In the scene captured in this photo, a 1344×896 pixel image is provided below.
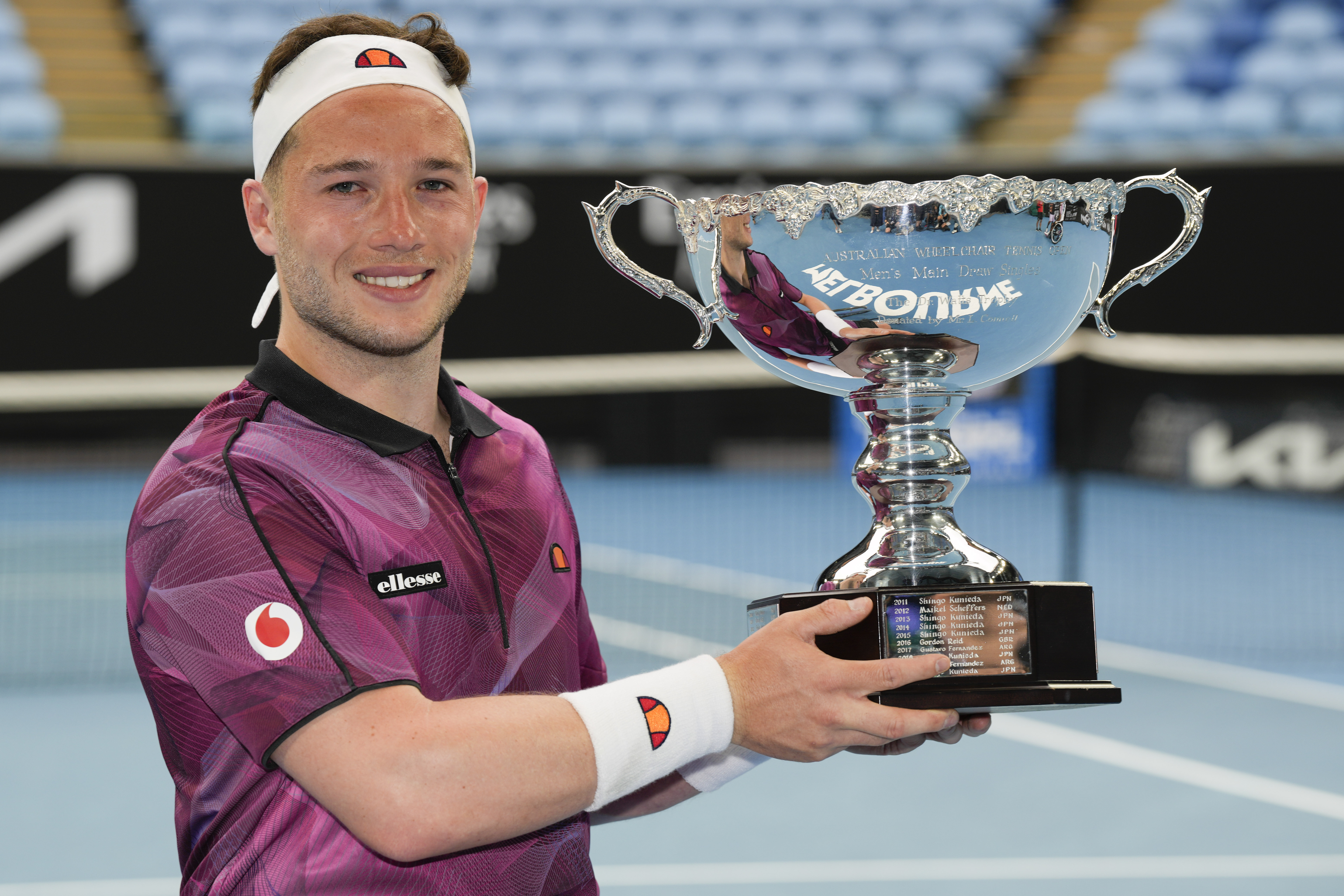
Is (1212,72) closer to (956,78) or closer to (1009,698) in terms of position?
(956,78)

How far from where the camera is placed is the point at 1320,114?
12680 millimetres

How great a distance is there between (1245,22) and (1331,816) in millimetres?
11443

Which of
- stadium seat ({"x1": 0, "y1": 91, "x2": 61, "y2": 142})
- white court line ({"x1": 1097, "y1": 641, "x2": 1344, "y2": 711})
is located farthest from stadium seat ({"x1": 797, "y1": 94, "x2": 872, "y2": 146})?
white court line ({"x1": 1097, "y1": 641, "x2": 1344, "y2": 711})

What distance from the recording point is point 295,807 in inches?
65.4

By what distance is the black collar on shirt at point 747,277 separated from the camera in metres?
1.89

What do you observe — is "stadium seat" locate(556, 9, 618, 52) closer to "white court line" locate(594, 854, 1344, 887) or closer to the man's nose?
"white court line" locate(594, 854, 1344, 887)

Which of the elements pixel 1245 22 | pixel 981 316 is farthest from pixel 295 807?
pixel 1245 22

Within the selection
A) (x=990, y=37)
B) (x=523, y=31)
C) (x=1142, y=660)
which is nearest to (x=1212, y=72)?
(x=990, y=37)

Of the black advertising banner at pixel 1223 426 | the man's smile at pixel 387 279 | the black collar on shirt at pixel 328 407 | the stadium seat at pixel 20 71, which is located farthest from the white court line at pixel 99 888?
the stadium seat at pixel 20 71

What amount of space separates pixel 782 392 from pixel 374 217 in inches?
A: 390

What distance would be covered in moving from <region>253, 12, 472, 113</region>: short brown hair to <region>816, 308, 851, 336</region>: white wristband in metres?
0.57

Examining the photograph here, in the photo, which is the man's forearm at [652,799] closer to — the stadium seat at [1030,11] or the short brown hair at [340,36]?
the short brown hair at [340,36]

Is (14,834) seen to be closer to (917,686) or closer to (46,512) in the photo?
(917,686)

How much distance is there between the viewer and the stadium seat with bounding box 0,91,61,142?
500 inches
